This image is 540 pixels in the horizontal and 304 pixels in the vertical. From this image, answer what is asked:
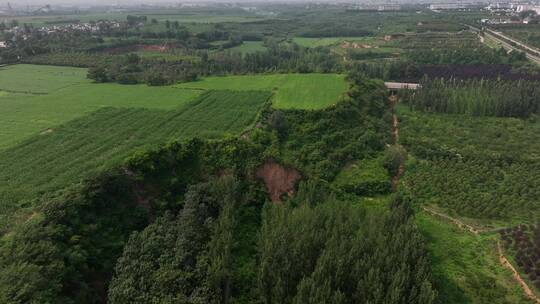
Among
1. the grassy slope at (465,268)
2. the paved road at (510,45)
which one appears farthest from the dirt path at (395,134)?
the paved road at (510,45)

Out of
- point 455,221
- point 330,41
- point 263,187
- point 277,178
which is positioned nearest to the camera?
point 455,221

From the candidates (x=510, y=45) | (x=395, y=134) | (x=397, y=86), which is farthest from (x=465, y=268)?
(x=510, y=45)

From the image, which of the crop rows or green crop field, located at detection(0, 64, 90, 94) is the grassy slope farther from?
green crop field, located at detection(0, 64, 90, 94)

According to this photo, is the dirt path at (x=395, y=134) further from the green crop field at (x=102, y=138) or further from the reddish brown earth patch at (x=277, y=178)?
the green crop field at (x=102, y=138)

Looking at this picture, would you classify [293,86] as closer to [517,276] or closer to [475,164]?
[475,164]

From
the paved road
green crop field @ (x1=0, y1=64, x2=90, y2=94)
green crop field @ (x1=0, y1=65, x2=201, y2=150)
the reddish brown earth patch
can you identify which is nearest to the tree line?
the reddish brown earth patch

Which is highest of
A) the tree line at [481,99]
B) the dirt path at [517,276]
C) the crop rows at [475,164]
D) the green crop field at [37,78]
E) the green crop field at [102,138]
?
the green crop field at [37,78]
